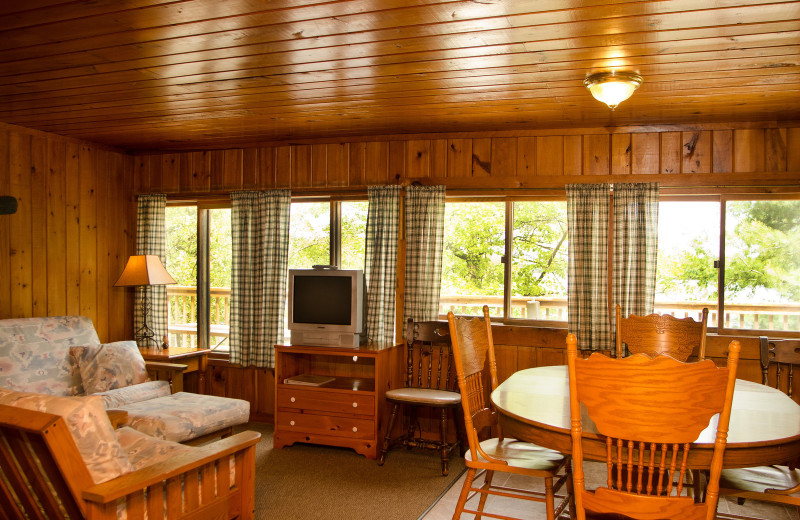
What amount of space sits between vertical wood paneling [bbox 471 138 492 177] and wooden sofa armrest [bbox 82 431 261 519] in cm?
261

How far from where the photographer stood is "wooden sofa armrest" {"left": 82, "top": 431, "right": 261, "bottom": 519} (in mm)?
1937

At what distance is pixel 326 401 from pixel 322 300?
721mm

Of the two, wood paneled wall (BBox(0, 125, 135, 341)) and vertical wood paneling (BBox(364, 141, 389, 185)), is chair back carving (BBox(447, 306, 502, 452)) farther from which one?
wood paneled wall (BBox(0, 125, 135, 341))

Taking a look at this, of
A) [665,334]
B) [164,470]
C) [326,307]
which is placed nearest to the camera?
[164,470]

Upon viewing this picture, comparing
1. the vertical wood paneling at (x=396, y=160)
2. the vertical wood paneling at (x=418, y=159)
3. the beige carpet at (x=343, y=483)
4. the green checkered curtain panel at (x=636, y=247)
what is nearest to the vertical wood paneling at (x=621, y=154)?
the green checkered curtain panel at (x=636, y=247)

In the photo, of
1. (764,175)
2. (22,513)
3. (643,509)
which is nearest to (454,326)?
(643,509)

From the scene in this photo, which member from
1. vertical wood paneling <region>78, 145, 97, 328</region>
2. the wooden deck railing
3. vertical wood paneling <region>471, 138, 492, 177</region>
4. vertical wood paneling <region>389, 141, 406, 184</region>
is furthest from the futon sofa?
vertical wood paneling <region>471, 138, 492, 177</region>

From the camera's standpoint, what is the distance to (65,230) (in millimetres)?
4793

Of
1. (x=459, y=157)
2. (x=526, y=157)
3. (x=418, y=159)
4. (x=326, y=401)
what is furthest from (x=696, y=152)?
(x=326, y=401)

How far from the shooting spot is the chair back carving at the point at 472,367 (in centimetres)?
259

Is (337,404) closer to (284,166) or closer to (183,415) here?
Result: (183,415)

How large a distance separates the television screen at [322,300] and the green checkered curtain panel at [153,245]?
1454 millimetres

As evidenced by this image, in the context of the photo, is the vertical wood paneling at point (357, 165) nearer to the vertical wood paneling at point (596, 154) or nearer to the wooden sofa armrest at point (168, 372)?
the vertical wood paneling at point (596, 154)

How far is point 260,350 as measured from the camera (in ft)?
16.4
